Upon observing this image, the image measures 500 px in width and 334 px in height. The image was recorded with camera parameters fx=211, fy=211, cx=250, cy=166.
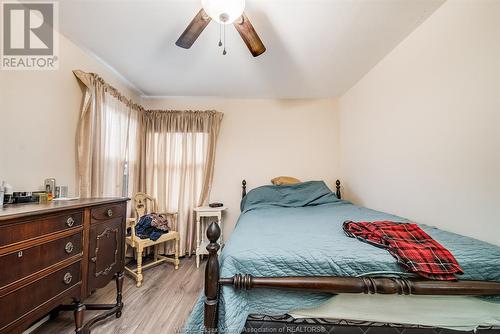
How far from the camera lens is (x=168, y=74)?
2.56m

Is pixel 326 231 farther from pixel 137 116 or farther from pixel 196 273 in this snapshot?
pixel 137 116

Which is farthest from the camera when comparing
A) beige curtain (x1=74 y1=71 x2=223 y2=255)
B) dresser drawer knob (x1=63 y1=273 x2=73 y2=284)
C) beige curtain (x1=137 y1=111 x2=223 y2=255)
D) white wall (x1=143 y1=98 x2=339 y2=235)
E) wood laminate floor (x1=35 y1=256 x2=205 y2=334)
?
white wall (x1=143 y1=98 x2=339 y2=235)

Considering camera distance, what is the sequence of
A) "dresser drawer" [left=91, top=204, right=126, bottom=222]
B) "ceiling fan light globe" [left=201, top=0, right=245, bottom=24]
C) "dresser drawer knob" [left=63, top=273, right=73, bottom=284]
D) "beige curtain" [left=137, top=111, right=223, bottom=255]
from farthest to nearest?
"beige curtain" [left=137, top=111, right=223, bottom=255] → "dresser drawer" [left=91, top=204, right=126, bottom=222] → "ceiling fan light globe" [left=201, top=0, right=245, bottom=24] → "dresser drawer knob" [left=63, top=273, right=73, bottom=284]

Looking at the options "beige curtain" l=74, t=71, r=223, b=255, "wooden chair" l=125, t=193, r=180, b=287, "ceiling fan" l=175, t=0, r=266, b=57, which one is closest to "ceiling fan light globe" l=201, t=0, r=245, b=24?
"ceiling fan" l=175, t=0, r=266, b=57

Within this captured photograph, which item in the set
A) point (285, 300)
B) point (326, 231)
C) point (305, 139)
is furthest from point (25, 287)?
point (305, 139)

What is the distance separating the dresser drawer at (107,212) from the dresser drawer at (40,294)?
28 cm

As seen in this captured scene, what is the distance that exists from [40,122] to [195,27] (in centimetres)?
140

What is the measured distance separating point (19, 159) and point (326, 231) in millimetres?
2210

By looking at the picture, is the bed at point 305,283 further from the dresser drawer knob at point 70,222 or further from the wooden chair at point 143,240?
the wooden chair at point 143,240

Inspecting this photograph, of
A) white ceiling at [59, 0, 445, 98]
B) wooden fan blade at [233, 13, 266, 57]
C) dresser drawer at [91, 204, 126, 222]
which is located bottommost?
dresser drawer at [91, 204, 126, 222]

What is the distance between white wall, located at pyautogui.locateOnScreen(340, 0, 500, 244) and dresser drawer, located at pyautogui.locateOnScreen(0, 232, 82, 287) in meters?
2.47

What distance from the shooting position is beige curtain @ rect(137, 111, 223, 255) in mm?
3064
